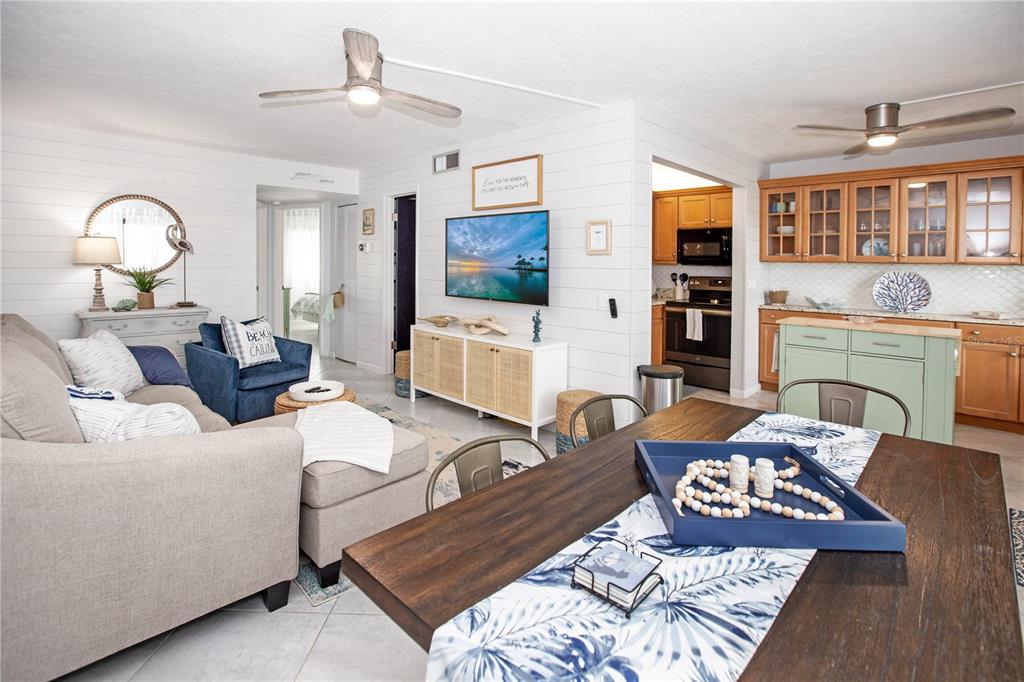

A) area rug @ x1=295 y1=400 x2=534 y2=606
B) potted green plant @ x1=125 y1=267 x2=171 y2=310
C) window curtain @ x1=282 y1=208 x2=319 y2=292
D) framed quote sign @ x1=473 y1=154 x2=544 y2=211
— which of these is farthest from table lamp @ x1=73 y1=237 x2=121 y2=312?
window curtain @ x1=282 y1=208 x2=319 y2=292

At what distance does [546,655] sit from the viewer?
90 centimetres

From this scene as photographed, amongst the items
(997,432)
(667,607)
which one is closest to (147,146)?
(667,607)

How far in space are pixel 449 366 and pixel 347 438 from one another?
2.61m

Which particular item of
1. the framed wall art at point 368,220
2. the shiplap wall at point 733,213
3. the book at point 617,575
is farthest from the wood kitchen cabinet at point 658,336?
the book at point 617,575

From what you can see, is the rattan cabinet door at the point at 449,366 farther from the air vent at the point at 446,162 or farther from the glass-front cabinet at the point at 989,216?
the glass-front cabinet at the point at 989,216

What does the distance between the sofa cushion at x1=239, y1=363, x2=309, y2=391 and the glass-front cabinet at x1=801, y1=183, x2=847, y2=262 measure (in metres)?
5.36

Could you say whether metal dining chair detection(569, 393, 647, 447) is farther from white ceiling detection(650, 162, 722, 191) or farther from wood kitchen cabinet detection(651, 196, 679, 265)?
wood kitchen cabinet detection(651, 196, 679, 265)

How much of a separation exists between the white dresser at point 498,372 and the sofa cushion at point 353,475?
1.80 m

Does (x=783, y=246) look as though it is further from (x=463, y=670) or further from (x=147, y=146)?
(x=147, y=146)

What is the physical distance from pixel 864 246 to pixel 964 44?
288cm

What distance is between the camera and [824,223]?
19.3 feet

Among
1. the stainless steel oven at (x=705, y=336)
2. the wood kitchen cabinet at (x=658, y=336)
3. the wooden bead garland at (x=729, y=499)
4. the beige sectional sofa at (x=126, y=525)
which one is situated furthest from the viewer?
the wood kitchen cabinet at (x=658, y=336)

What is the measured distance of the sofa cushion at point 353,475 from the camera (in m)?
2.27

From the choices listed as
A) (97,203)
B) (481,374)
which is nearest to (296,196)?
(97,203)
